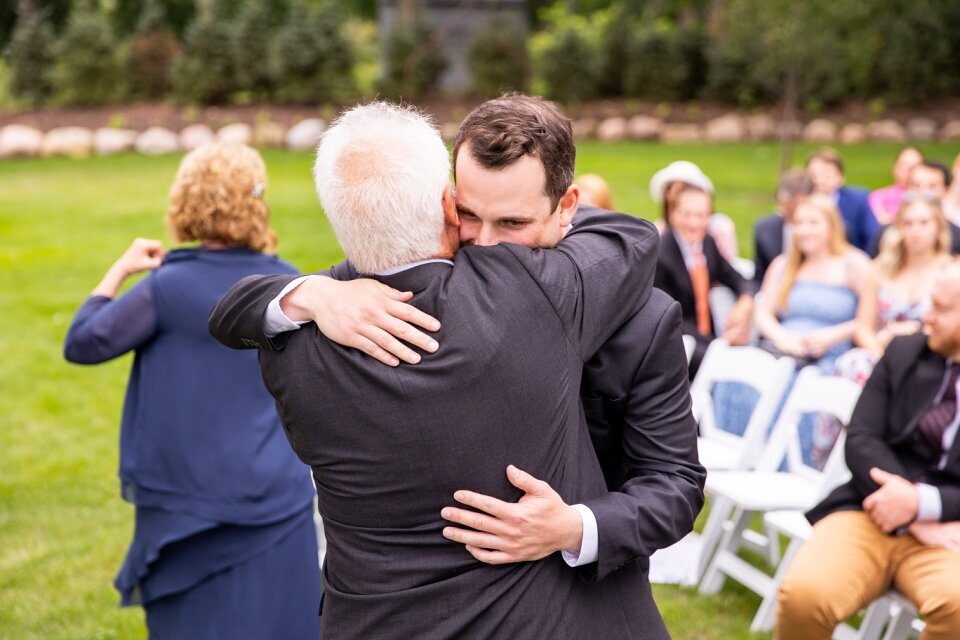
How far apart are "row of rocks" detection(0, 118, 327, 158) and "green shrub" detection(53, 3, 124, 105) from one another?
2.18 m

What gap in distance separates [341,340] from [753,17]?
60.6 feet

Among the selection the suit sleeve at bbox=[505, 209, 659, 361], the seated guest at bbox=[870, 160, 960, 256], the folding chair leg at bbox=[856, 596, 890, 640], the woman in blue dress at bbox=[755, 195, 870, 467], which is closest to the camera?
the suit sleeve at bbox=[505, 209, 659, 361]

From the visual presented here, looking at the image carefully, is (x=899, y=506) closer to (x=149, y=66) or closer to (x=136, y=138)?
(x=136, y=138)

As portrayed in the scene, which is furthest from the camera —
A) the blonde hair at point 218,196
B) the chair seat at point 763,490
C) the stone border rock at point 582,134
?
the stone border rock at point 582,134

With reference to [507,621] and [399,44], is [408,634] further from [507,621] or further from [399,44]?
[399,44]

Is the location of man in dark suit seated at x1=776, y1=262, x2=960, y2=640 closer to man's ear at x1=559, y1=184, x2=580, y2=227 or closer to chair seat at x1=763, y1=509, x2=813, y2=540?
chair seat at x1=763, y1=509, x2=813, y2=540

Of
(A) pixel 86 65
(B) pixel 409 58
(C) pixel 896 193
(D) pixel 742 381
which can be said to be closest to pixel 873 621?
(D) pixel 742 381

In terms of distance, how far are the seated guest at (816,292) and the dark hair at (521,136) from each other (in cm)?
530

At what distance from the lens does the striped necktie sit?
4.19 meters

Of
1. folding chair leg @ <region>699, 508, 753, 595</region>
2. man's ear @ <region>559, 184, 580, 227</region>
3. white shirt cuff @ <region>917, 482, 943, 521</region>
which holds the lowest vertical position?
folding chair leg @ <region>699, 508, 753, 595</region>

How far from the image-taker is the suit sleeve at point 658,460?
6.98 ft

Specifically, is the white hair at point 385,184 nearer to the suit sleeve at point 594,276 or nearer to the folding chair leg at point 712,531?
the suit sleeve at point 594,276

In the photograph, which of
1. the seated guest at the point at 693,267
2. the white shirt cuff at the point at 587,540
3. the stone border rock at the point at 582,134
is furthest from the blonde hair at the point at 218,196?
the stone border rock at the point at 582,134

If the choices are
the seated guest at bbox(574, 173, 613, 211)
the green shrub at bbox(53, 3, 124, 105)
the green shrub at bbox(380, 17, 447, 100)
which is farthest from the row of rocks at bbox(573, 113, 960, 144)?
the seated guest at bbox(574, 173, 613, 211)
